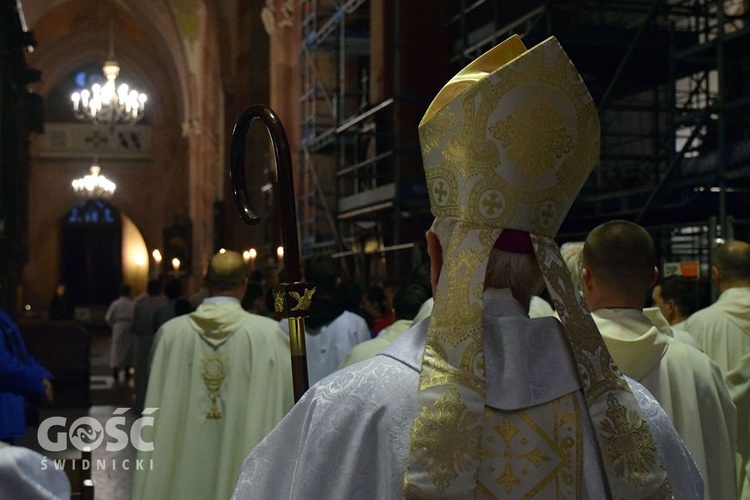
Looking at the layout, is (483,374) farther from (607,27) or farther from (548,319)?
(607,27)

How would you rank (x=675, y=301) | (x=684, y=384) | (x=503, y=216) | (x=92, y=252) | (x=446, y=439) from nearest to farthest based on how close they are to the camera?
(x=446, y=439)
(x=503, y=216)
(x=684, y=384)
(x=675, y=301)
(x=92, y=252)

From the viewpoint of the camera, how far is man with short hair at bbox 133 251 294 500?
5.69 metres

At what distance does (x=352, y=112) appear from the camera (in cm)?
1802

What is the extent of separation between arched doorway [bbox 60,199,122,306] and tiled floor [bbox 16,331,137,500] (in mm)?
19348

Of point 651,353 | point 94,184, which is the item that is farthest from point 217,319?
point 94,184

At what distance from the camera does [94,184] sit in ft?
121

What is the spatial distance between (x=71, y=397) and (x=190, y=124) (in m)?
21.1

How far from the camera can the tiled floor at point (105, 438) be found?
29.6 feet

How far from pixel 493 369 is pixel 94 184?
3625 centimetres

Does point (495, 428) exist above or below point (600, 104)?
below

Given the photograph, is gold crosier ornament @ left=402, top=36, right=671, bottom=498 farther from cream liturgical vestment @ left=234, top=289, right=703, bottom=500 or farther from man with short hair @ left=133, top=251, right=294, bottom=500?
man with short hair @ left=133, top=251, right=294, bottom=500

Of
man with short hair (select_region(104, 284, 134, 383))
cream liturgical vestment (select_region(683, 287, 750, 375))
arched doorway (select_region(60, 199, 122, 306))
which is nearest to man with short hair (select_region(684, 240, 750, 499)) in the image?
cream liturgical vestment (select_region(683, 287, 750, 375))

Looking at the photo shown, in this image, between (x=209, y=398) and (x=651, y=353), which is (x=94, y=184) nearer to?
(x=209, y=398)

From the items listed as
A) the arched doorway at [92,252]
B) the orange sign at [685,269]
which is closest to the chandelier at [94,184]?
the arched doorway at [92,252]
